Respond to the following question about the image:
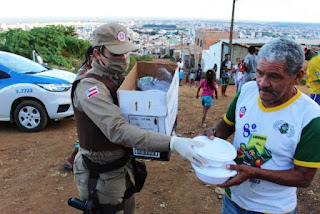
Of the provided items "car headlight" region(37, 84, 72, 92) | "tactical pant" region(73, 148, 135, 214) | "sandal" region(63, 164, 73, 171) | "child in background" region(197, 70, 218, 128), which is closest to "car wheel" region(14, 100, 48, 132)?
"car headlight" region(37, 84, 72, 92)

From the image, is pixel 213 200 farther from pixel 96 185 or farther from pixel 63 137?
pixel 63 137

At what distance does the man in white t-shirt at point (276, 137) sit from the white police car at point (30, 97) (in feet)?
16.9

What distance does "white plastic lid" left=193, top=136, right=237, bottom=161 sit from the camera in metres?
1.68

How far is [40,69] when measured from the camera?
6.72m

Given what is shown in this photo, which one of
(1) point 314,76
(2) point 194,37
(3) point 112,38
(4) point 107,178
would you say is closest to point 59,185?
(4) point 107,178

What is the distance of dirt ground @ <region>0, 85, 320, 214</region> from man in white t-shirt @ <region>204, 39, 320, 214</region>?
6.68ft

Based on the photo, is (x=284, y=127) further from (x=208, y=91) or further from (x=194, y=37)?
(x=194, y=37)

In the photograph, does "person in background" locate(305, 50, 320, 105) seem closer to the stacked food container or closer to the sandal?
the stacked food container

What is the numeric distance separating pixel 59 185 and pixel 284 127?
3630mm

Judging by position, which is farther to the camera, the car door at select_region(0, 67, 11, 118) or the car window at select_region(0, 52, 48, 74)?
the car window at select_region(0, 52, 48, 74)

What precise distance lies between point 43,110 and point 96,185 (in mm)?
4533

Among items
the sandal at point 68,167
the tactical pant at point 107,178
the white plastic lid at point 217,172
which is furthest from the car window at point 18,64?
the white plastic lid at point 217,172

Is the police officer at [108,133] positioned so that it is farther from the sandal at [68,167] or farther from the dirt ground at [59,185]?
the sandal at [68,167]

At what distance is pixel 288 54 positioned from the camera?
155 cm
